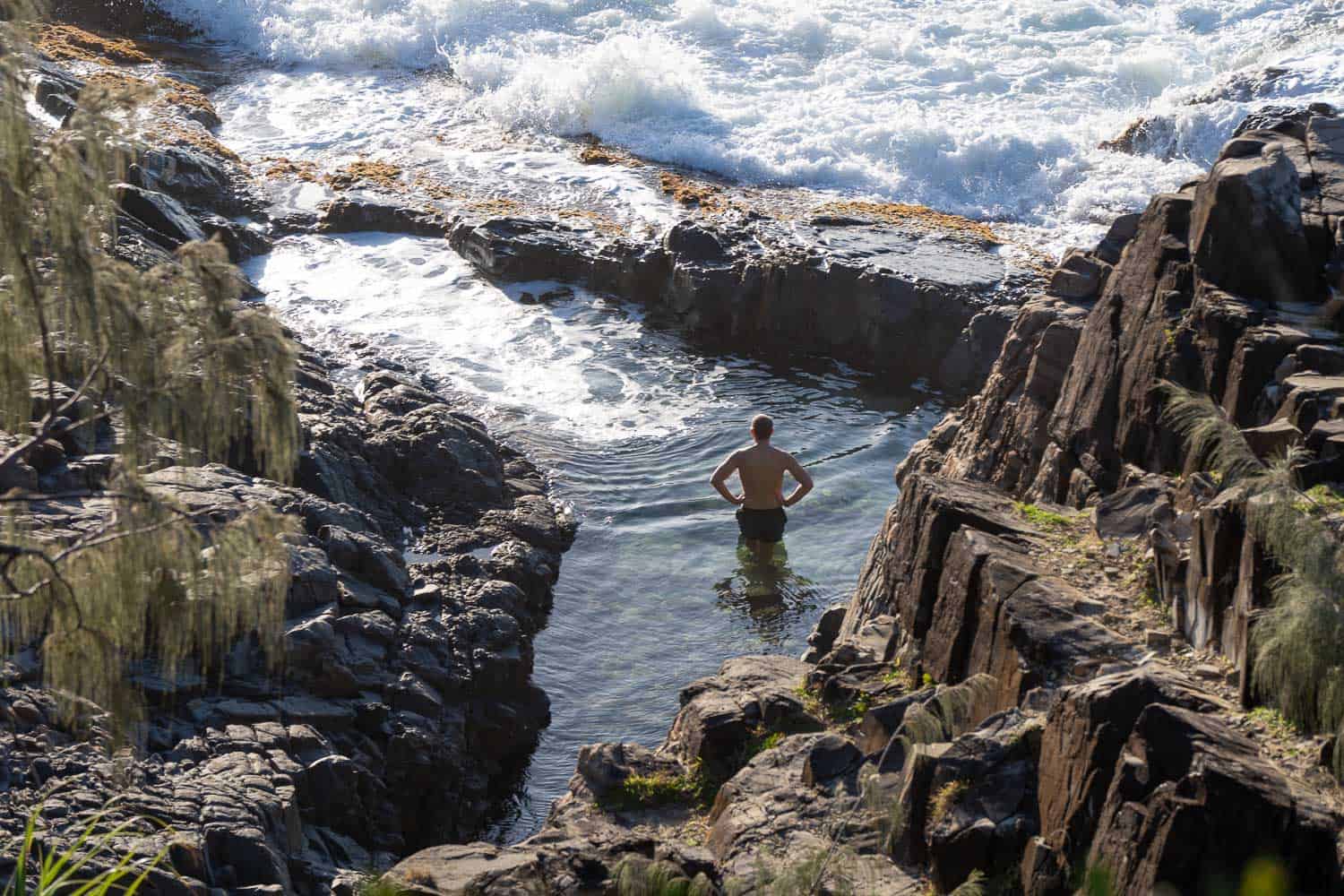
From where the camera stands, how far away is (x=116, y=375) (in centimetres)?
502

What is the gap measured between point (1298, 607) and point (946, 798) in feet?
5.74

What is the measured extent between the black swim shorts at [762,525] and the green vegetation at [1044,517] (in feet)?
13.2

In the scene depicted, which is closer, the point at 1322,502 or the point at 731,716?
the point at 1322,502

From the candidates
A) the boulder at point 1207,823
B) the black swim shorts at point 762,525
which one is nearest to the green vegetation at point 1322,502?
the boulder at point 1207,823

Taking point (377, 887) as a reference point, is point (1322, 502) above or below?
above

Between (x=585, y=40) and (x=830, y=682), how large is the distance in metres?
23.4

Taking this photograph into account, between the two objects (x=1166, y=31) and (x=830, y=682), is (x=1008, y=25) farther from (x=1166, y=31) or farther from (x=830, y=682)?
(x=830, y=682)

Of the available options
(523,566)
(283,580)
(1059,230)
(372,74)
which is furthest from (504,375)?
(372,74)

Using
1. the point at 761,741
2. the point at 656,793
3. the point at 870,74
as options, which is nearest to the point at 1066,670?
the point at 761,741

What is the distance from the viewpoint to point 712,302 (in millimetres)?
17188

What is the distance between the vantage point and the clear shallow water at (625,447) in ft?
34.0

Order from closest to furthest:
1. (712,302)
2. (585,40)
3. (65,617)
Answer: (65,617) < (712,302) < (585,40)

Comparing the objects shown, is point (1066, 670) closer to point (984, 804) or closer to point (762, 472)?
point (984, 804)

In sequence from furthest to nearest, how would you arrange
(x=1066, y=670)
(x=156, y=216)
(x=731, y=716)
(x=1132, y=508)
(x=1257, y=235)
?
(x=156, y=216) → (x=731, y=716) → (x=1257, y=235) → (x=1132, y=508) → (x=1066, y=670)
